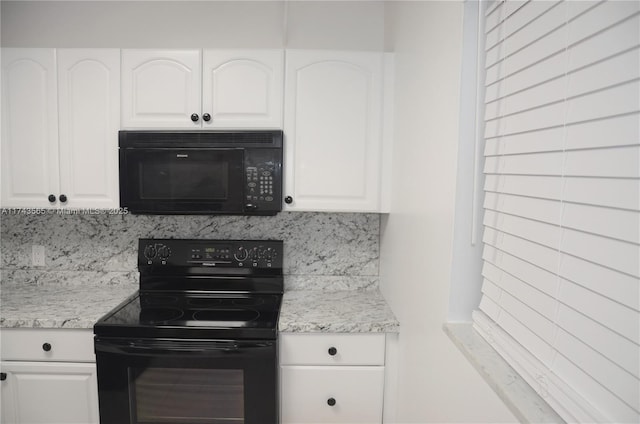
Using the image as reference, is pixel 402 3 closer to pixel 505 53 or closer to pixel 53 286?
pixel 505 53

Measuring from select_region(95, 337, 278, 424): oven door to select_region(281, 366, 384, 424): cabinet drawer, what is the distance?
0.11 metres

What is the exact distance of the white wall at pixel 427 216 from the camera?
41.4 inches

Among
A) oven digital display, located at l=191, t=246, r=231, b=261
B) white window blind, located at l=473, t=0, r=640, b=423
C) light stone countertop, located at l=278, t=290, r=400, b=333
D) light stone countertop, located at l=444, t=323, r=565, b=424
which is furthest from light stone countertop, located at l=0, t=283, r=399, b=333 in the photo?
white window blind, located at l=473, t=0, r=640, b=423

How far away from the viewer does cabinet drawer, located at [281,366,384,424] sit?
1678 mm

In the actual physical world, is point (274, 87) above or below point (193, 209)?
above

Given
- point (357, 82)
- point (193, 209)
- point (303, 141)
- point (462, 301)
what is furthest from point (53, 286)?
point (462, 301)

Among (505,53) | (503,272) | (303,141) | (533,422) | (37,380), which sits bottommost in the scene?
(37,380)

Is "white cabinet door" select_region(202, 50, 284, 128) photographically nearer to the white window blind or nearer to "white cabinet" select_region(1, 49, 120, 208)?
"white cabinet" select_region(1, 49, 120, 208)

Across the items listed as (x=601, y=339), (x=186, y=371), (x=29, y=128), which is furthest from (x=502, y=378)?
(x=29, y=128)

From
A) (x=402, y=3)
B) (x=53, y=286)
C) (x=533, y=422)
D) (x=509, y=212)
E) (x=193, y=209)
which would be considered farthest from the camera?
(x=53, y=286)

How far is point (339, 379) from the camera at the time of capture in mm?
1688

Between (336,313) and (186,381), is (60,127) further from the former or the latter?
(336,313)

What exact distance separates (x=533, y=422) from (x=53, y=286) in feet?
7.74

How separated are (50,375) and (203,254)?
0.83 meters
